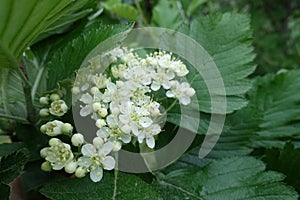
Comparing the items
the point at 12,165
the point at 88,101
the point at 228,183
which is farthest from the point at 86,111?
the point at 228,183

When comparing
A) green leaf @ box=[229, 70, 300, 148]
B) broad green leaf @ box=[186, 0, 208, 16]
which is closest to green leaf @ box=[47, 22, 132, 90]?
green leaf @ box=[229, 70, 300, 148]

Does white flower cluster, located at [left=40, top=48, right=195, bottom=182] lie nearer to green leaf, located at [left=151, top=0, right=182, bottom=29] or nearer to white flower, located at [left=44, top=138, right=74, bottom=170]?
white flower, located at [left=44, top=138, right=74, bottom=170]

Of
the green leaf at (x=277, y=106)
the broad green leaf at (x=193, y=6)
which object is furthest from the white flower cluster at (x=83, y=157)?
the broad green leaf at (x=193, y=6)

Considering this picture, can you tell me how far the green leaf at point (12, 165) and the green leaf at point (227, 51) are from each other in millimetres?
307

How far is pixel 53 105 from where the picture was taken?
25.9 inches

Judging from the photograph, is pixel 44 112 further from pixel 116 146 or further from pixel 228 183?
pixel 228 183

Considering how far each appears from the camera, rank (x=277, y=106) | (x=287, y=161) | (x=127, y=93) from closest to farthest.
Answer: (x=127, y=93) < (x=287, y=161) < (x=277, y=106)

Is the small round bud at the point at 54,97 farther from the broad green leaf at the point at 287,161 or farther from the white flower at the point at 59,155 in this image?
the broad green leaf at the point at 287,161

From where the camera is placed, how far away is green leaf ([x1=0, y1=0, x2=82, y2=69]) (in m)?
0.50

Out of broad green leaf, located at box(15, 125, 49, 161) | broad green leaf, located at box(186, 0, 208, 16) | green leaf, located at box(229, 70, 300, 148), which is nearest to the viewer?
broad green leaf, located at box(15, 125, 49, 161)

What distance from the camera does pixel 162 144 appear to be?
74 centimetres

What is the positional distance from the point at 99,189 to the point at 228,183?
0.21m

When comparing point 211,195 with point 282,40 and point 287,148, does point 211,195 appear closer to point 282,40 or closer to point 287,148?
point 287,148

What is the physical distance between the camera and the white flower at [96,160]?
1.97 ft
